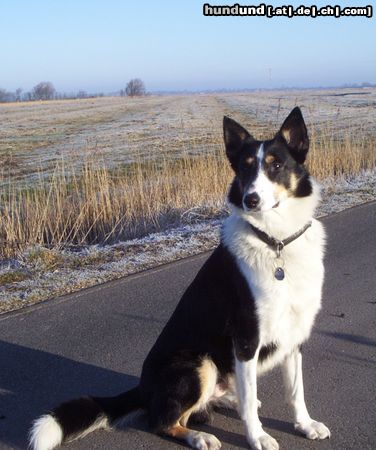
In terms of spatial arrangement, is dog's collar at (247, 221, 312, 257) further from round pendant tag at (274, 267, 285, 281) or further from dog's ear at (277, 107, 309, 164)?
dog's ear at (277, 107, 309, 164)

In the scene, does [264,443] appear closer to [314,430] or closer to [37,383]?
[314,430]

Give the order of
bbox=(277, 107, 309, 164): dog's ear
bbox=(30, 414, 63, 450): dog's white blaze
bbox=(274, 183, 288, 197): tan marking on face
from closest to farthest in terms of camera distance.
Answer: bbox=(30, 414, 63, 450): dog's white blaze < bbox=(274, 183, 288, 197): tan marking on face < bbox=(277, 107, 309, 164): dog's ear

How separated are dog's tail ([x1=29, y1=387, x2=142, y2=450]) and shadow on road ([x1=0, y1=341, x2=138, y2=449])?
36 cm

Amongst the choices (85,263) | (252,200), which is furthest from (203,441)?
(85,263)

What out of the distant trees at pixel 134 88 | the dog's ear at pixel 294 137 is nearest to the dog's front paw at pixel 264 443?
the dog's ear at pixel 294 137

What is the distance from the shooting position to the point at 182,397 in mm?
2977

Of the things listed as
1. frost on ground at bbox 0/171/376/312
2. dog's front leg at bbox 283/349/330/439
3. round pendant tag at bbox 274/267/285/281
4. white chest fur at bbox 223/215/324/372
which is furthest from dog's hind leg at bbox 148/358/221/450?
frost on ground at bbox 0/171/376/312

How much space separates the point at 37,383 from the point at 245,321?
1.66 m

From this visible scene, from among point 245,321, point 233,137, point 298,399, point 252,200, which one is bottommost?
point 298,399

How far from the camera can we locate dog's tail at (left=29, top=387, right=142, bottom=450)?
9.36 ft

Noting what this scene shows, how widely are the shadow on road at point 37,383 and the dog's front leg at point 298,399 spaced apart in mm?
1086

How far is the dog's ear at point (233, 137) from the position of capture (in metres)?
3.45

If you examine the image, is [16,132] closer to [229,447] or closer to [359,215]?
[359,215]

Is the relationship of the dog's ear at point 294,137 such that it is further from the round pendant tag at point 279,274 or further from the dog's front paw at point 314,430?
the dog's front paw at point 314,430
